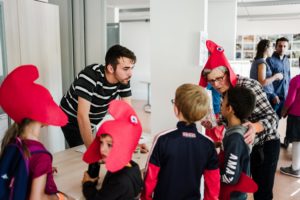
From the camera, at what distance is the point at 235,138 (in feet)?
4.78

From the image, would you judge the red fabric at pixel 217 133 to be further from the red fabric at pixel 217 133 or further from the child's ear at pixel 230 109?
the child's ear at pixel 230 109

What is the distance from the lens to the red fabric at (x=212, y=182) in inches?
54.8

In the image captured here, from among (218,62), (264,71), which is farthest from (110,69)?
(264,71)

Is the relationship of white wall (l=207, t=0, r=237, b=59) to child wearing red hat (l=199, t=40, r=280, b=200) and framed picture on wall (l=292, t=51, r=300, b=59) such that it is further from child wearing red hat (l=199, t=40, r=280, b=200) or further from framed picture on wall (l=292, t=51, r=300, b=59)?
framed picture on wall (l=292, t=51, r=300, b=59)

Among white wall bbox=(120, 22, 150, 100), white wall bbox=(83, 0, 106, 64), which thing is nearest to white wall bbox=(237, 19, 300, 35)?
white wall bbox=(120, 22, 150, 100)

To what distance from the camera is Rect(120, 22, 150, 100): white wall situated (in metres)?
8.63

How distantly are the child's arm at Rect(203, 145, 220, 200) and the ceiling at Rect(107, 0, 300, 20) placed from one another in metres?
4.67

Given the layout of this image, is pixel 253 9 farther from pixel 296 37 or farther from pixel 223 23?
pixel 296 37

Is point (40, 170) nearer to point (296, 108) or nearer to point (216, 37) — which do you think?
point (296, 108)

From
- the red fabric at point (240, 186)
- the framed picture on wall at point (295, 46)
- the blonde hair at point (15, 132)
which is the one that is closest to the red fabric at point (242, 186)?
the red fabric at point (240, 186)

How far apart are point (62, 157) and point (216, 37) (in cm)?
441

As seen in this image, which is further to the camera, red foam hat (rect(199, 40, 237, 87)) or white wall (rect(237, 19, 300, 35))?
white wall (rect(237, 19, 300, 35))

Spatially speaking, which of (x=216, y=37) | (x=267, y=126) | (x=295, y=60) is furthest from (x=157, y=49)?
(x=295, y=60)

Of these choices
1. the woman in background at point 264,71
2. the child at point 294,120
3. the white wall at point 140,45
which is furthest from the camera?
the white wall at point 140,45
